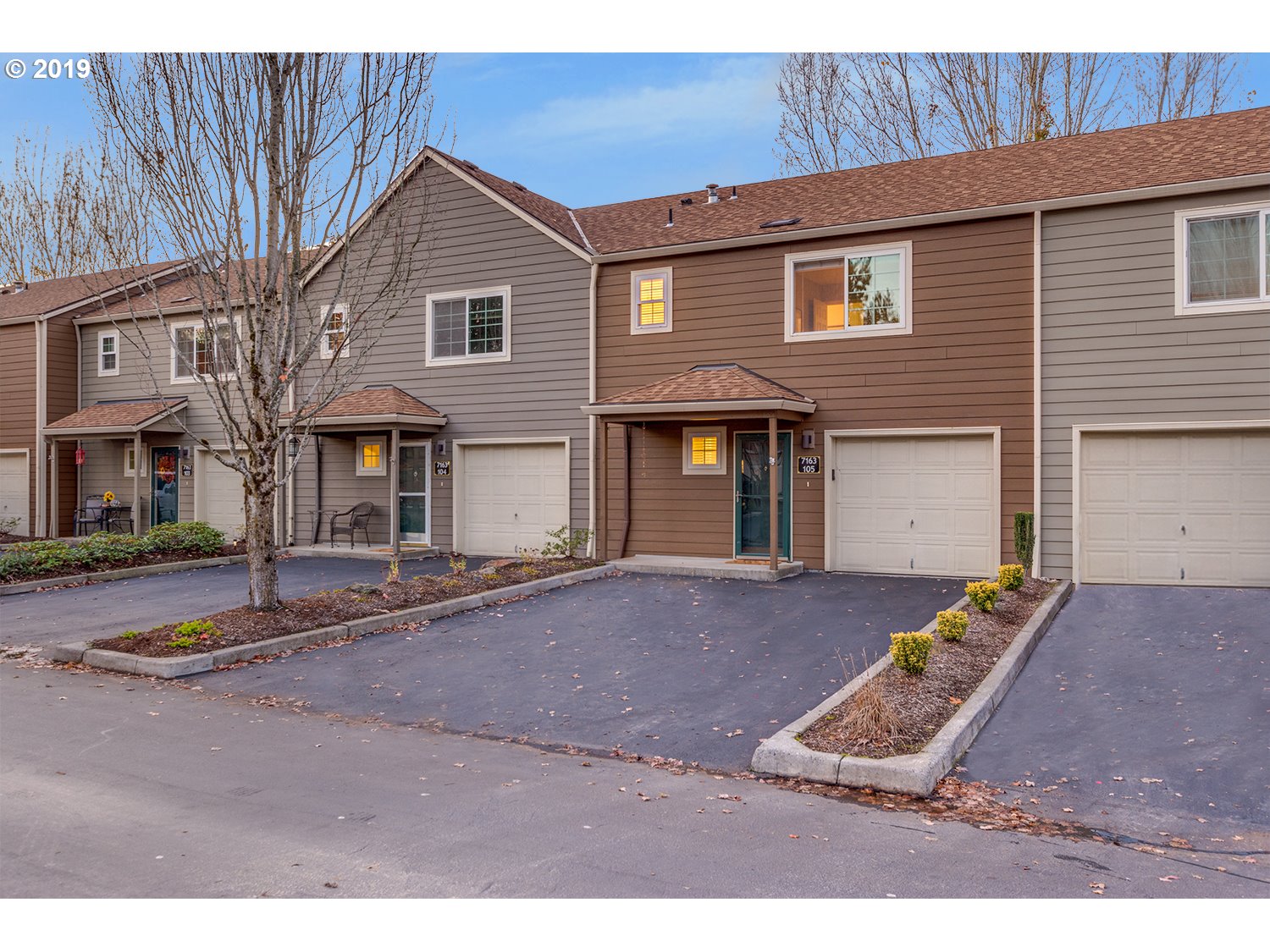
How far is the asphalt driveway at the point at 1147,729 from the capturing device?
5133 millimetres

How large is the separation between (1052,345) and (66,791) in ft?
40.3

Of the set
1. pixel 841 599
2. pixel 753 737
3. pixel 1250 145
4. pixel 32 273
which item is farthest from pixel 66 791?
pixel 32 273

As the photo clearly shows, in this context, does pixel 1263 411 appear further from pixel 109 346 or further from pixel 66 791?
pixel 109 346

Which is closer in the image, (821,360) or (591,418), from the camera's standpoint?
(821,360)

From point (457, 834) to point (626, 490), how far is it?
10945mm

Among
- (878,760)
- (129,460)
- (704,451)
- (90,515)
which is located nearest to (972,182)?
(704,451)

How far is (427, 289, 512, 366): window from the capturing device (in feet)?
54.3

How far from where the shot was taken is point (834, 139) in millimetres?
24562

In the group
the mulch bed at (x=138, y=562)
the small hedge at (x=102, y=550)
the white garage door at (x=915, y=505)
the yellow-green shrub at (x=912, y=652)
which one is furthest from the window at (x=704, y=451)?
the small hedge at (x=102, y=550)

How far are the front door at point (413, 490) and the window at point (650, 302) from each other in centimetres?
504

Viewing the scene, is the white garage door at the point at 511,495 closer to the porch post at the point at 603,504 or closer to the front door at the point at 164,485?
the porch post at the point at 603,504

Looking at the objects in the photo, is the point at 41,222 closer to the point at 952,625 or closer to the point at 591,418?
the point at 591,418

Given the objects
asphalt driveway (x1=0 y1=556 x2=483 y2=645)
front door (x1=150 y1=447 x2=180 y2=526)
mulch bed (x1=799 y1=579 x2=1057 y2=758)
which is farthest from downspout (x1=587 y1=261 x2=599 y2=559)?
front door (x1=150 y1=447 x2=180 y2=526)

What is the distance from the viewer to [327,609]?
10414 mm
